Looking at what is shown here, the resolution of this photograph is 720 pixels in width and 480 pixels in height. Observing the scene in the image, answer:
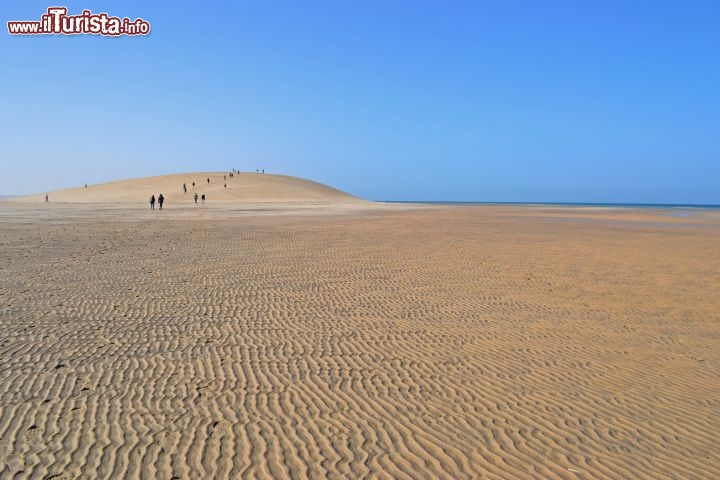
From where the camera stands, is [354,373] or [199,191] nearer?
[354,373]

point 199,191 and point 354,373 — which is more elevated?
point 199,191

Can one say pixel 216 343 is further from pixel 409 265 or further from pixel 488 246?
pixel 488 246

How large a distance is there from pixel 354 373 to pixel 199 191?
301ft

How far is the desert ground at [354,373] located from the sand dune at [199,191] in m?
72.7

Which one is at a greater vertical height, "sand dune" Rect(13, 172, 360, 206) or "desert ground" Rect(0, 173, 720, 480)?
"sand dune" Rect(13, 172, 360, 206)

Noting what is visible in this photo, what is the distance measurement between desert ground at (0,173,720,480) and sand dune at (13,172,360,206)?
72662mm

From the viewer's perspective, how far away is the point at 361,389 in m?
6.62

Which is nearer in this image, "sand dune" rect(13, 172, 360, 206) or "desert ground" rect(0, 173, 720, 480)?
"desert ground" rect(0, 173, 720, 480)

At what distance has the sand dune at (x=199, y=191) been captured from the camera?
8906cm

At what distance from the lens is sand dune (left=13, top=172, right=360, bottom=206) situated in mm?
89062

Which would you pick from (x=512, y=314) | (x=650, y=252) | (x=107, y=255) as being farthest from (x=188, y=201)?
(x=512, y=314)

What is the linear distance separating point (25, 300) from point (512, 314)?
34.3 feet

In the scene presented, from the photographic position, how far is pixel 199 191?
9331 centimetres

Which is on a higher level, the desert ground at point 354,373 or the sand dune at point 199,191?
the sand dune at point 199,191
